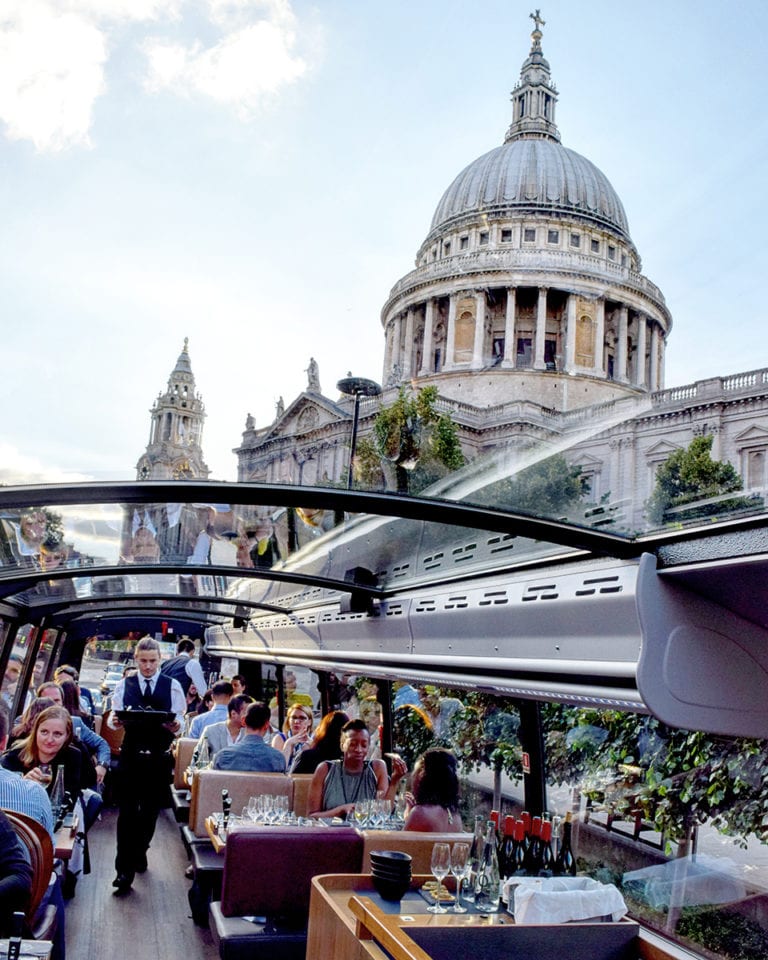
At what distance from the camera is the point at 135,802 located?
684 cm

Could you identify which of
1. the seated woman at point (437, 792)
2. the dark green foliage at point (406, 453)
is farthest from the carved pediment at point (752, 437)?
the seated woman at point (437, 792)

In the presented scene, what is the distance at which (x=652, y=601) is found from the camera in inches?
118

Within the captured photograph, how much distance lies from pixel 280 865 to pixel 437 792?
97 centimetres

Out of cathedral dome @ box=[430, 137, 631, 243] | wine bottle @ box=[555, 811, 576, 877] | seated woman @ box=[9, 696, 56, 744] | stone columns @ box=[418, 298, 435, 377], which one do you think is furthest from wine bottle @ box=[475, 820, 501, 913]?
cathedral dome @ box=[430, 137, 631, 243]

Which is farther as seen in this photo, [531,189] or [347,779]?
[531,189]

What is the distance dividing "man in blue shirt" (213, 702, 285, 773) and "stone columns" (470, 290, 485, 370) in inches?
1539

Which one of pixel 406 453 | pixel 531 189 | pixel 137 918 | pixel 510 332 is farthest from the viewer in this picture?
pixel 531 189

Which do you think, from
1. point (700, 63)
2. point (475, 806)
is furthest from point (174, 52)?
point (475, 806)

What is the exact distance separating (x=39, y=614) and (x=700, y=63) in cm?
825

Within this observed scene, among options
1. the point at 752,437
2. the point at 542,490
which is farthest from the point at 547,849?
the point at 752,437

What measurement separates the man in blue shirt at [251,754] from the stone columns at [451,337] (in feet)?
135

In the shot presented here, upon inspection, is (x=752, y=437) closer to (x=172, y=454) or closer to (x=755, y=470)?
(x=755, y=470)

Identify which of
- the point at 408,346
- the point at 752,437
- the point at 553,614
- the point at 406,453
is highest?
the point at 408,346

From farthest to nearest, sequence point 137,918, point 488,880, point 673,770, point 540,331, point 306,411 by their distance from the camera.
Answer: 1. point 540,331
2. point 306,411
3. point 137,918
4. point 673,770
5. point 488,880
